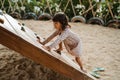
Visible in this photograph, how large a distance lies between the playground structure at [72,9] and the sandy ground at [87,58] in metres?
0.61

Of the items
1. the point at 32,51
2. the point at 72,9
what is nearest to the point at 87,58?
the point at 32,51

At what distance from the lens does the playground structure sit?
906 cm

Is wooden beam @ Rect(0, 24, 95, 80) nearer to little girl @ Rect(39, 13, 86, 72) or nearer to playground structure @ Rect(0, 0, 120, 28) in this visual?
little girl @ Rect(39, 13, 86, 72)

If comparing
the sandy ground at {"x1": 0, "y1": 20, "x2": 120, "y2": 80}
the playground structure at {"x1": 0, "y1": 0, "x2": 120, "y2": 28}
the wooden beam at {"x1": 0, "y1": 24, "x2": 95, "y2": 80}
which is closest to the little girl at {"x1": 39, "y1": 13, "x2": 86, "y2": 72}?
the wooden beam at {"x1": 0, "y1": 24, "x2": 95, "y2": 80}

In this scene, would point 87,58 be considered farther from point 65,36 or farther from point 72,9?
point 72,9

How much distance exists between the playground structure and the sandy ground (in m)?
0.61

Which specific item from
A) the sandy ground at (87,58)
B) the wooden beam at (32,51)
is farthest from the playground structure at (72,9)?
the wooden beam at (32,51)

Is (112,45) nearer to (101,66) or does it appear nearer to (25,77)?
(101,66)

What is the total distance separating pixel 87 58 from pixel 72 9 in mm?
4749

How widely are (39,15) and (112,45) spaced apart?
4259 mm

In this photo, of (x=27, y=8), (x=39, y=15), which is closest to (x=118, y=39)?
(x=39, y=15)

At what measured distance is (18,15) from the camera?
32.0 feet

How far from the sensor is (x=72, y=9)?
9.78m

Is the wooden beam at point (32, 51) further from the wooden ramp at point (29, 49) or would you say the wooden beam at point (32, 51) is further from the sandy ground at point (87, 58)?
the sandy ground at point (87, 58)
